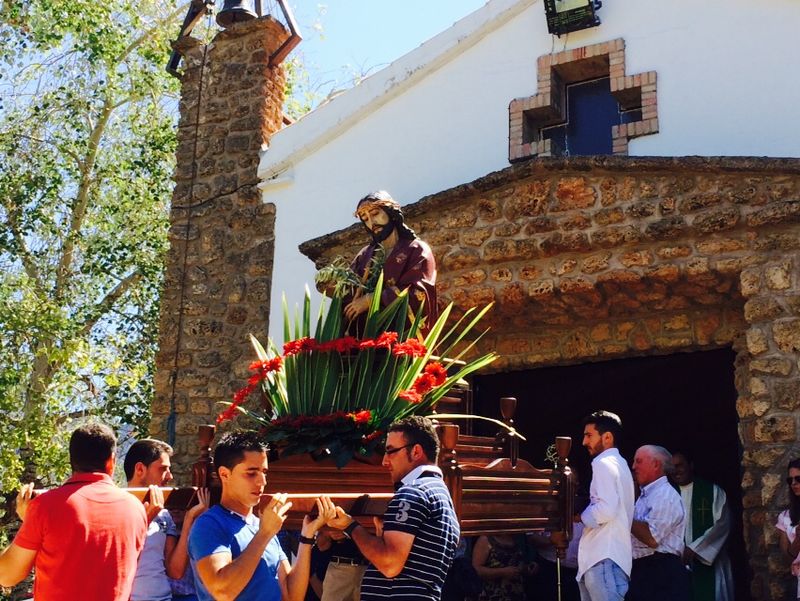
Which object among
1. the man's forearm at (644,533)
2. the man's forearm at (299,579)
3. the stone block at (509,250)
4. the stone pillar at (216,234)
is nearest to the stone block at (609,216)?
the stone block at (509,250)

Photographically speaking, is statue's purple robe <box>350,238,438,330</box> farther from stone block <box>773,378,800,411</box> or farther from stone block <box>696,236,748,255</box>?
stone block <box>773,378,800,411</box>

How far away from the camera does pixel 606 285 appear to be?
718 centimetres

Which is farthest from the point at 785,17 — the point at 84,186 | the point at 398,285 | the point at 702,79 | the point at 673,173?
the point at 84,186

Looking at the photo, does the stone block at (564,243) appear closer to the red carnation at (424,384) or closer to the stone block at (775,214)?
the stone block at (775,214)

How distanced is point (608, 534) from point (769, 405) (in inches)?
74.3

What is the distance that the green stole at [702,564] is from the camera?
6.14 meters

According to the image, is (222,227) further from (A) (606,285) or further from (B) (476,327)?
(A) (606,285)

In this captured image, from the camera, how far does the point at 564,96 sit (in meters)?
8.19

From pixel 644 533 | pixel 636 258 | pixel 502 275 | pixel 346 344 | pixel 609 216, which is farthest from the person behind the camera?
pixel 502 275

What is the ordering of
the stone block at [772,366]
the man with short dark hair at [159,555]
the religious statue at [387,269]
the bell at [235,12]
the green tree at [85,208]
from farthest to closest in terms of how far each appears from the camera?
the green tree at [85,208] < the bell at [235,12] < the stone block at [772,366] < the religious statue at [387,269] < the man with short dark hair at [159,555]

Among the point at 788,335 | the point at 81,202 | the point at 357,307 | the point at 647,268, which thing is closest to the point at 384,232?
the point at 357,307

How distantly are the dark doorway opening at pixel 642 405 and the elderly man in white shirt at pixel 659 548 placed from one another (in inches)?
124

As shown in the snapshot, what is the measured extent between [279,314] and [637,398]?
346cm

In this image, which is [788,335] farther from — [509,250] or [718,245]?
[509,250]
